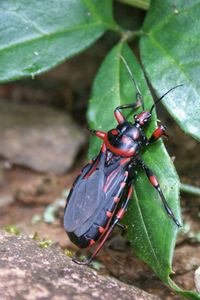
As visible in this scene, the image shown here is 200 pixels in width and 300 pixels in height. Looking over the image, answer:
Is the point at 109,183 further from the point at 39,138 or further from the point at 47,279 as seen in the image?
the point at 39,138

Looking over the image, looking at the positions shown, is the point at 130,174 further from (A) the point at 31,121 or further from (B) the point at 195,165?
(A) the point at 31,121

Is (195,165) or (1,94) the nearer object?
(195,165)

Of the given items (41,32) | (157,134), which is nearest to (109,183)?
(157,134)

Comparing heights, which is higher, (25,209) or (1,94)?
(1,94)

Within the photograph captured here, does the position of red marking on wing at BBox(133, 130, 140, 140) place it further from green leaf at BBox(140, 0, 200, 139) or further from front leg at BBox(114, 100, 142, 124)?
green leaf at BBox(140, 0, 200, 139)

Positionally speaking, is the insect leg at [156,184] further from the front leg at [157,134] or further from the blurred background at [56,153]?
the blurred background at [56,153]

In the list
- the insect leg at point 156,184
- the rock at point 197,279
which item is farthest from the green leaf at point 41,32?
the rock at point 197,279

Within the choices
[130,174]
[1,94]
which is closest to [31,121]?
[1,94]
